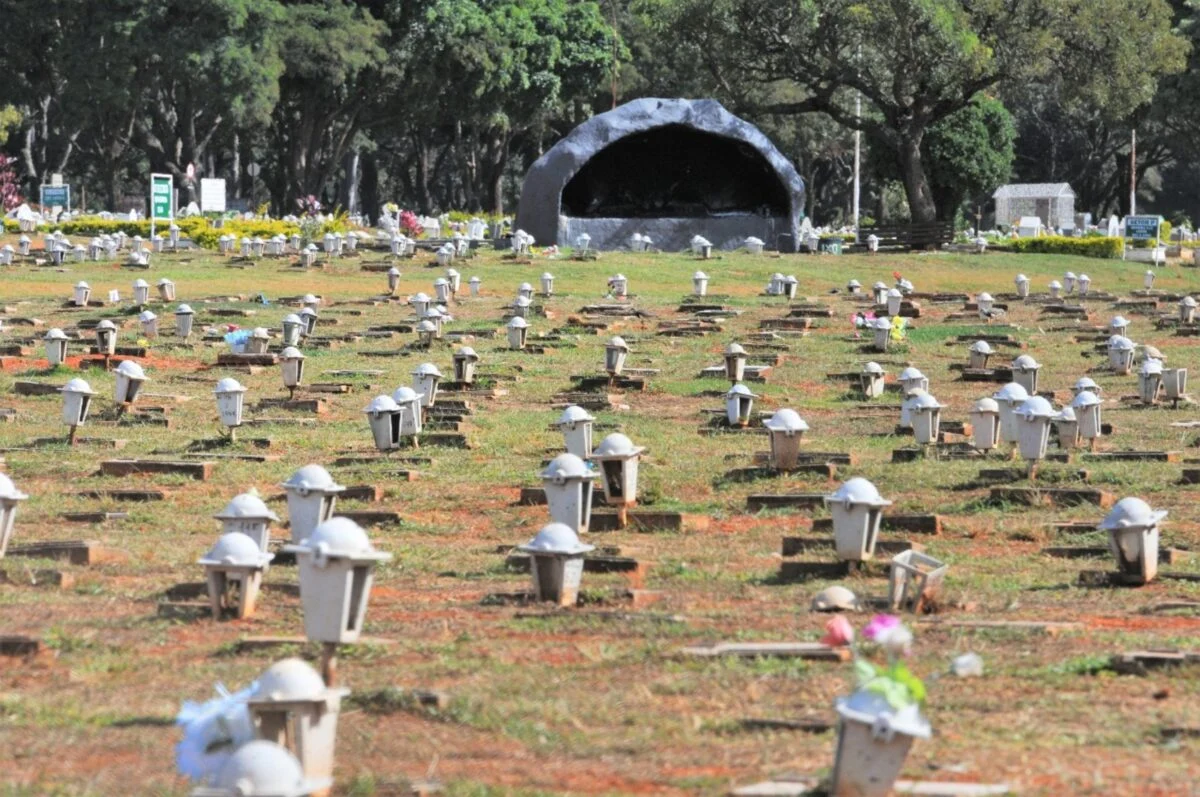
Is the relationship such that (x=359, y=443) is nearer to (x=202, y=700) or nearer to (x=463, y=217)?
(x=202, y=700)

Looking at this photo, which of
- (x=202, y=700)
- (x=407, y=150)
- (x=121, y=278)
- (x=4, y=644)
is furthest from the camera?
(x=407, y=150)

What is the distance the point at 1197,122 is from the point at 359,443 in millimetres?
48987

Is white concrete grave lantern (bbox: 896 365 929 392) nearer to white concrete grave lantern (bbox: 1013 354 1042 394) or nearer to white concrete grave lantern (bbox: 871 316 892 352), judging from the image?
white concrete grave lantern (bbox: 1013 354 1042 394)

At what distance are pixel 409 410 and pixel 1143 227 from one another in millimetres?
31475

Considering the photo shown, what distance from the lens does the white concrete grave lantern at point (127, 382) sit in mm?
18438

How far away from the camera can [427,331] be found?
81.5 ft

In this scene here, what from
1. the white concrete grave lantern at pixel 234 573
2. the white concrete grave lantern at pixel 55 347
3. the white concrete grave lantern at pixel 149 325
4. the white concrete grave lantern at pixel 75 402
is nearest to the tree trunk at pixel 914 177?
the white concrete grave lantern at pixel 149 325

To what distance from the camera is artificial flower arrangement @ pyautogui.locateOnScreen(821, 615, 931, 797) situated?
616cm

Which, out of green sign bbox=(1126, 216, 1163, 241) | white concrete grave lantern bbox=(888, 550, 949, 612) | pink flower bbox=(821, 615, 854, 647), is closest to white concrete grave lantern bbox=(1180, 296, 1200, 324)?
green sign bbox=(1126, 216, 1163, 241)

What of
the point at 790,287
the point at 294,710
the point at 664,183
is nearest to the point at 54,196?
the point at 664,183

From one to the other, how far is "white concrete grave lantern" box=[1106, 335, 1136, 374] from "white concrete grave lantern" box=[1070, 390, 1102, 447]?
6.51m

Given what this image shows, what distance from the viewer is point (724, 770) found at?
6926 millimetres

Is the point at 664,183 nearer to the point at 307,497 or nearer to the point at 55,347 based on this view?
the point at 55,347

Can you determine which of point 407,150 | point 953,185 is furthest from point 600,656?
point 407,150
